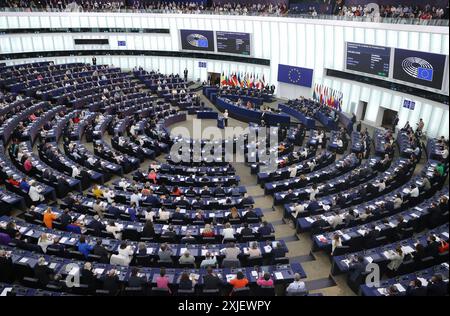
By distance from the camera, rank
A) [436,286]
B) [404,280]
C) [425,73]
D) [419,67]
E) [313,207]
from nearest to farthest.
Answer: [436,286] → [404,280] → [313,207] → [425,73] → [419,67]

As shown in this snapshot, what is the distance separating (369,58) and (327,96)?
5449 mm

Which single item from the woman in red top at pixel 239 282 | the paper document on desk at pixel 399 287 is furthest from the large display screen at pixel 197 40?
the paper document on desk at pixel 399 287

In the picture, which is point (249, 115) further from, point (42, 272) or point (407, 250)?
point (42, 272)

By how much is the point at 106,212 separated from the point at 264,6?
30.7 m

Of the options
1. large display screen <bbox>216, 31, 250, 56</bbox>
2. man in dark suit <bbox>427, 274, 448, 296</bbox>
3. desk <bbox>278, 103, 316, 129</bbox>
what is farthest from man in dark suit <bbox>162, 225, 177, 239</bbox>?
large display screen <bbox>216, 31, 250, 56</bbox>

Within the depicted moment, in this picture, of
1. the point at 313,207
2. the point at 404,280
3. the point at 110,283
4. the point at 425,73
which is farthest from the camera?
the point at 425,73

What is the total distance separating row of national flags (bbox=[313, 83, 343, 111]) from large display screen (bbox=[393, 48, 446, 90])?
5946mm

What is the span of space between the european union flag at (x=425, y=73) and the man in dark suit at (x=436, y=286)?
1804cm

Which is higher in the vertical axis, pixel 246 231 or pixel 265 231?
pixel 246 231

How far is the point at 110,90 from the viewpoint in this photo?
3222cm

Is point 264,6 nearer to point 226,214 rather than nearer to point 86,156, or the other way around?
point 86,156

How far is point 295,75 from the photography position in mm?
35094

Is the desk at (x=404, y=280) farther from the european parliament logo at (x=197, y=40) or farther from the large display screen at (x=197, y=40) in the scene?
the european parliament logo at (x=197, y=40)

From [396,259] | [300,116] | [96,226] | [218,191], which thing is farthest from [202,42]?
[396,259]
